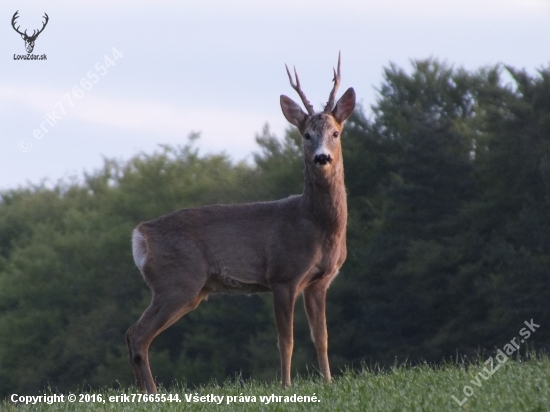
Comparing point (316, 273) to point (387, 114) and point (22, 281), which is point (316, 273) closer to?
point (387, 114)

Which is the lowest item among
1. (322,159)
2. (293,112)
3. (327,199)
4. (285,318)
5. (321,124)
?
(285,318)

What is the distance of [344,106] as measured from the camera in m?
9.52

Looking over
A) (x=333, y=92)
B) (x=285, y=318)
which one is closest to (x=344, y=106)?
(x=333, y=92)

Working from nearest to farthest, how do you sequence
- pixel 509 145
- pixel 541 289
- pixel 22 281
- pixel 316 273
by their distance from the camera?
pixel 316 273, pixel 541 289, pixel 509 145, pixel 22 281

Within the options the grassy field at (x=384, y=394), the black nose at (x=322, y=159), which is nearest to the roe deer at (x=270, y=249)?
the black nose at (x=322, y=159)

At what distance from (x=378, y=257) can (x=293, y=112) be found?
1020 inches

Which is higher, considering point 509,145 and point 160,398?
point 509,145

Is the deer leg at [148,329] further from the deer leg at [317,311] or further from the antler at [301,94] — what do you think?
the antler at [301,94]

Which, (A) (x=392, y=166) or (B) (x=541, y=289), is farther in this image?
(A) (x=392, y=166)

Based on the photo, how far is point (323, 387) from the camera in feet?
25.5

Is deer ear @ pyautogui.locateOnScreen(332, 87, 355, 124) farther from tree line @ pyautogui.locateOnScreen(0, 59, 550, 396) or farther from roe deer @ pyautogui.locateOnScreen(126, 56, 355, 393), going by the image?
tree line @ pyautogui.locateOnScreen(0, 59, 550, 396)

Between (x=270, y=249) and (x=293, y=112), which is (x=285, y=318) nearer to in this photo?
(x=270, y=249)

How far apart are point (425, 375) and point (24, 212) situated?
2020 inches

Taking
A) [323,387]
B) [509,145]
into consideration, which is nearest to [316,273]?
[323,387]
